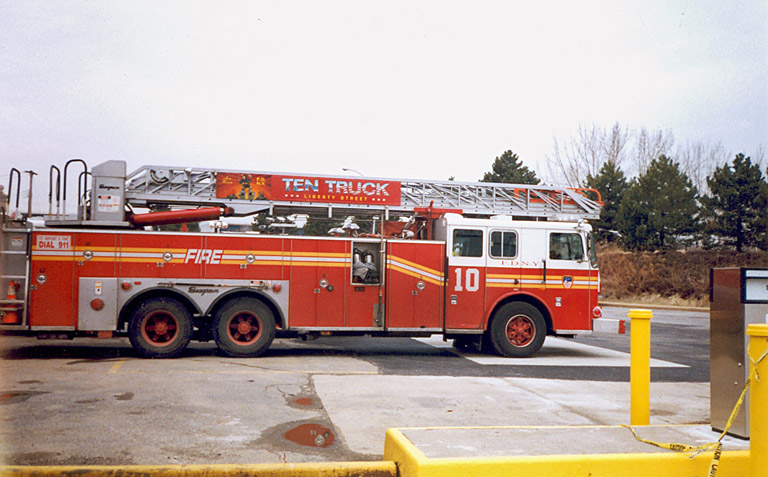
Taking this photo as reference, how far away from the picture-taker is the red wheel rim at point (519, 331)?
12883mm

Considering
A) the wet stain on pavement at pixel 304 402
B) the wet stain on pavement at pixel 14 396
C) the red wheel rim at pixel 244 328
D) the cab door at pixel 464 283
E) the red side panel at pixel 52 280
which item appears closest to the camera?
the wet stain on pavement at pixel 14 396

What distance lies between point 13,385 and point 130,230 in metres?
3.87

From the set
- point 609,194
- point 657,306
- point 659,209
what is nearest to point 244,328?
point 657,306

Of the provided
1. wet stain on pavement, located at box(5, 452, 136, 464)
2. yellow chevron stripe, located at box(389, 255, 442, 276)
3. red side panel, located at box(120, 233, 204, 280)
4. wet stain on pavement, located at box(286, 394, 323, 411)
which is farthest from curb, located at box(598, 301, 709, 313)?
wet stain on pavement, located at box(5, 452, 136, 464)

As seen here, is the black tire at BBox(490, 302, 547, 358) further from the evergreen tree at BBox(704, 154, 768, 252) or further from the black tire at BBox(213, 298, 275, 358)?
the evergreen tree at BBox(704, 154, 768, 252)

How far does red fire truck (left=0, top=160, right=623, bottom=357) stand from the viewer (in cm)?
1139

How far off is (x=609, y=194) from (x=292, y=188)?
1264 inches

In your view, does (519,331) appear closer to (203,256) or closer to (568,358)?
(568,358)

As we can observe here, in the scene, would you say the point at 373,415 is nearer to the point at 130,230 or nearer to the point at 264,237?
the point at 264,237

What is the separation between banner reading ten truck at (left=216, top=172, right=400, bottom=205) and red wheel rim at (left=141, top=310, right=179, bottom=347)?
2.85 metres

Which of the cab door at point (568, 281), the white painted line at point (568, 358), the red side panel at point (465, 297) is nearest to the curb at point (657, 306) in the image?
the white painted line at point (568, 358)

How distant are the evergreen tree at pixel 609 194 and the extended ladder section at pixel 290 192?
27120mm

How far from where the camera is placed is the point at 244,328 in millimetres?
11875

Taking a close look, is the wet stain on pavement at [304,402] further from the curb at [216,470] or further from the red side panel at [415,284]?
the red side panel at [415,284]
